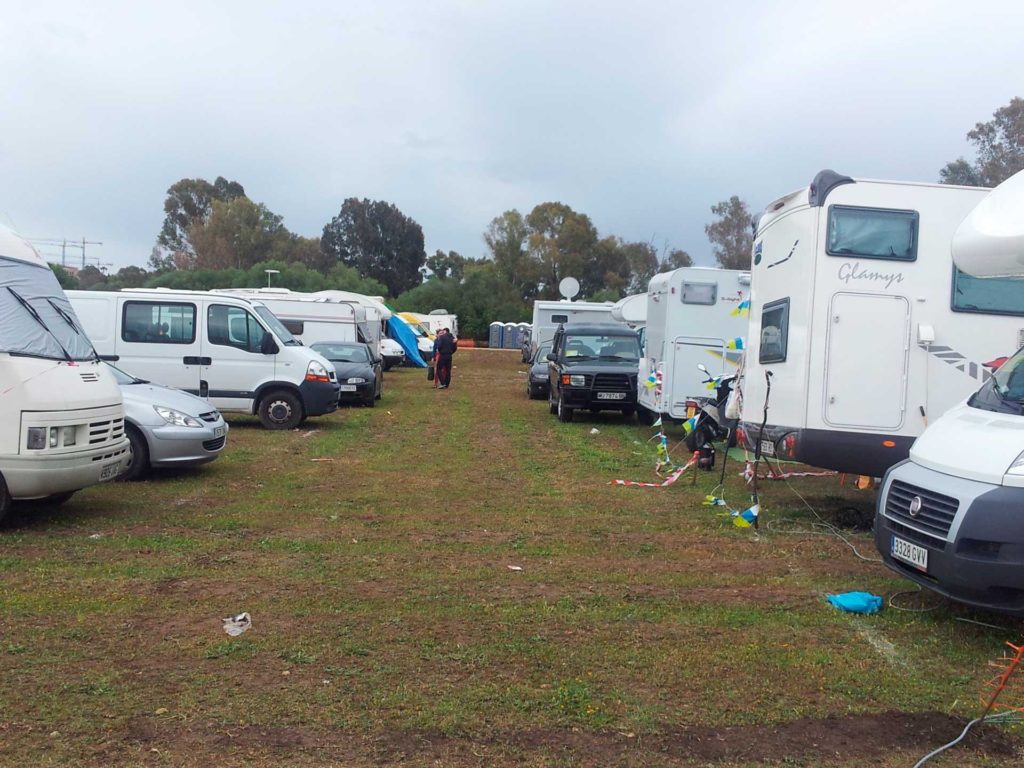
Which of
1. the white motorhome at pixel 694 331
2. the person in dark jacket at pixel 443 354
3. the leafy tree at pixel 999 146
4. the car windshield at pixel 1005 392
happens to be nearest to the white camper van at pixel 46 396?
the car windshield at pixel 1005 392

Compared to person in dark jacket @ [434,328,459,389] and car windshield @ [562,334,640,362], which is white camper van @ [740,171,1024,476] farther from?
person in dark jacket @ [434,328,459,389]

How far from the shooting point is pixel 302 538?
773 centimetres

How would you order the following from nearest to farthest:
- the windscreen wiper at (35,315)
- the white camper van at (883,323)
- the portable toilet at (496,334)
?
the windscreen wiper at (35,315) < the white camper van at (883,323) < the portable toilet at (496,334)

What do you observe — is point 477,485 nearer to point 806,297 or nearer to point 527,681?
point 806,297

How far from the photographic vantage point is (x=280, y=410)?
50.4 ft

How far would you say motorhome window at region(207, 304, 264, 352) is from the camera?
1505 centimetres

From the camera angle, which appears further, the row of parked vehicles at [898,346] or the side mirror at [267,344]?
the side mirror at [267,344]

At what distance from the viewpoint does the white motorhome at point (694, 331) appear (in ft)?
49.0

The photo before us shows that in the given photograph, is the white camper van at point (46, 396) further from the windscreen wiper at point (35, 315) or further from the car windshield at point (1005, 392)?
the car windshield at point (1005, 392)

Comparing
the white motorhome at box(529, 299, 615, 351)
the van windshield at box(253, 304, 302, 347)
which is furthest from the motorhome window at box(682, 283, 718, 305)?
the white motorhome at box(529, 299, 615, 351)

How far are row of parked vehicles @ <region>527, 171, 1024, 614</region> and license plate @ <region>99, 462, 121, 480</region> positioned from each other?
19.3 ft

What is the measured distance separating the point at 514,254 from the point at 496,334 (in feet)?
57.8

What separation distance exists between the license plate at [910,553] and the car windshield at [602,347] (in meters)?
12.3

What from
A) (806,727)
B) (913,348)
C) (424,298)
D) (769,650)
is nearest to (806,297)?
(913,348)
